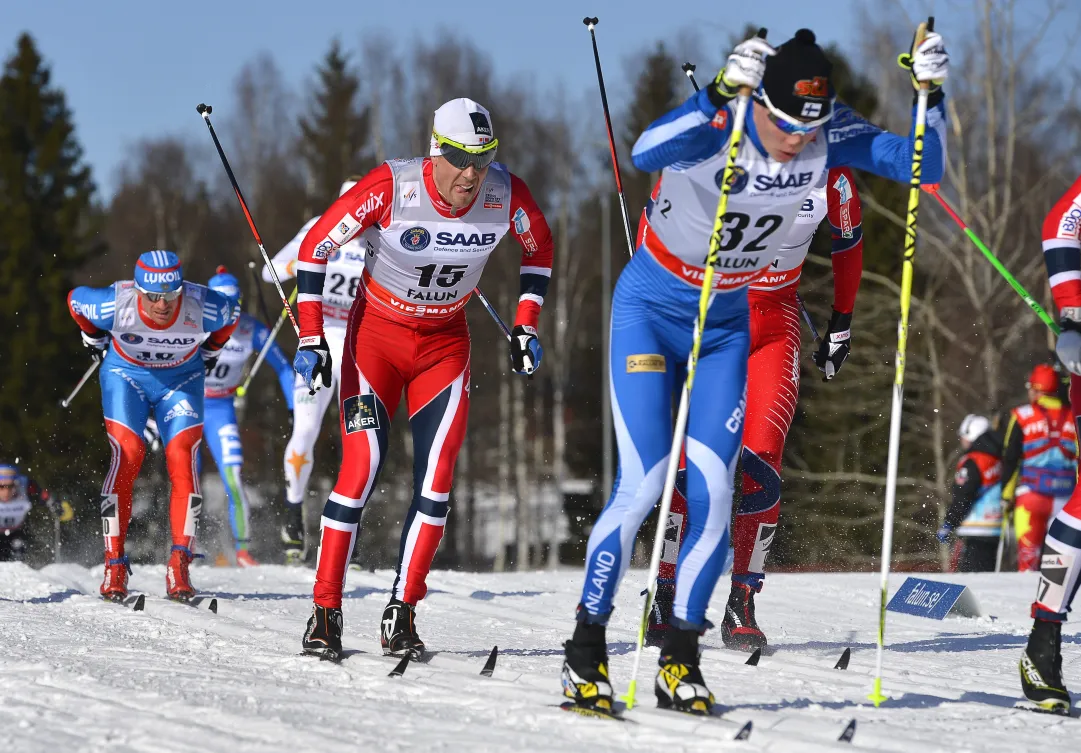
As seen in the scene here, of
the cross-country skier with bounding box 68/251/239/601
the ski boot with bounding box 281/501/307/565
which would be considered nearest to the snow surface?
the cross-country skier with bounding box 68/251/239/601

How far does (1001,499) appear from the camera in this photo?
13.0 m

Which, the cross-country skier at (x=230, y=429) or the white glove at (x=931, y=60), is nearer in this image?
the white glove at (x=931, y=60)

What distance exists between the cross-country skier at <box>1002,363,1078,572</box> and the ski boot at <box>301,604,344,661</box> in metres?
8.49

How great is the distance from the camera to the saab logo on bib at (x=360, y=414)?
6.10 meters

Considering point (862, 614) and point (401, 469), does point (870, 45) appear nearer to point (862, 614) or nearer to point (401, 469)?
point (401, 469)

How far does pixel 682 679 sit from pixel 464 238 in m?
2.41

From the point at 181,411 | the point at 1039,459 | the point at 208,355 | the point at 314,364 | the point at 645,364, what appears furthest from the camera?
the point at 1039,459

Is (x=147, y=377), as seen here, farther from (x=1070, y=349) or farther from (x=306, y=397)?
(x=1070, y=349)

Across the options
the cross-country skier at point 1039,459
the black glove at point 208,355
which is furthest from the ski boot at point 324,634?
the cross-country skier at point 1039,459

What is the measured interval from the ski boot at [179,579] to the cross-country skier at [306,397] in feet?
7.92

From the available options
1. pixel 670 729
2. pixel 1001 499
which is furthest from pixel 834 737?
pixel 1001 499

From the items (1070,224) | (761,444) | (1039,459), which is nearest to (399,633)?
(761,444)

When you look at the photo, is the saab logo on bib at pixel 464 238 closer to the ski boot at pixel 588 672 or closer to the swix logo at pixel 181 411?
the ski boot at pixel 588 672

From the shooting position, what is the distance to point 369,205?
6039 millimetres
